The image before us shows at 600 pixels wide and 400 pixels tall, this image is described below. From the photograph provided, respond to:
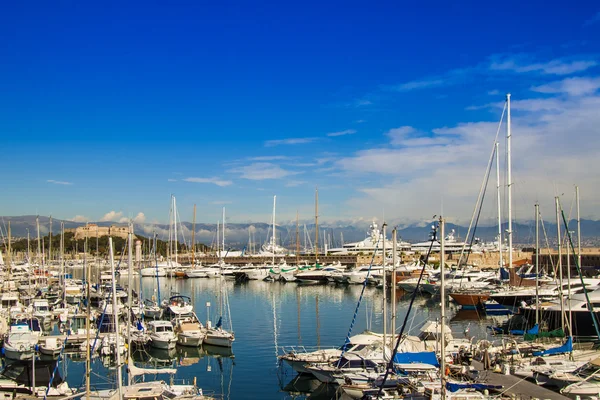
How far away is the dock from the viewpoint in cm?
1873

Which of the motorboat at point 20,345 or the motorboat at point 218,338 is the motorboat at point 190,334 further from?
the motorboat at point 20,345

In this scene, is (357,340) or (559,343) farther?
(559,343)

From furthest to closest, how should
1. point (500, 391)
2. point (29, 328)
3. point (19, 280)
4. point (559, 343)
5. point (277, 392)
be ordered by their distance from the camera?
1. point (19, 280)
2. point (29, 328)
3. point (559, 343)
4. point (277, 392)
5. point (500, 391)

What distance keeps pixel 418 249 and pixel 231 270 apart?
52112 millimetres

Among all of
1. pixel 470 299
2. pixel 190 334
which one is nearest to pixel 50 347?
pixel 190 334

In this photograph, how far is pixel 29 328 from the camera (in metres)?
33.8

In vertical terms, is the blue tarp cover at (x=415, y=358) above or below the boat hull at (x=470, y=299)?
above

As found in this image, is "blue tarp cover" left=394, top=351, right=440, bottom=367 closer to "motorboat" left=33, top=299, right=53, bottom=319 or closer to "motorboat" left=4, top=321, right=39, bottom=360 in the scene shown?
"motorboat" left=4, top=321, right=39, bottom=360

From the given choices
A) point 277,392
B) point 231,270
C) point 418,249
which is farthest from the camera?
point 418,249

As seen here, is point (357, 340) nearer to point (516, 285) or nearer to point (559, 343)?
point (559, 343)

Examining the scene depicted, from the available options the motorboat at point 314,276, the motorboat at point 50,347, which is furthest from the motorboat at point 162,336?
the motorboat at point 314,276

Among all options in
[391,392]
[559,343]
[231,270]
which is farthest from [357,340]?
[231,270]

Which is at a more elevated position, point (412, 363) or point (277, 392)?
point (412, 363)

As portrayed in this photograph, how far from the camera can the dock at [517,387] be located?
1873 cm
